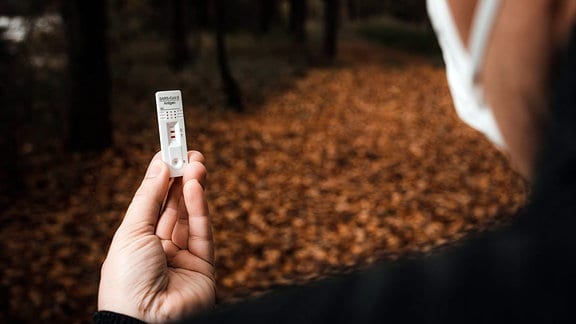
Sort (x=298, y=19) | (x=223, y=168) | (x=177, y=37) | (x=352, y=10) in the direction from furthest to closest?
(x=352, y=10)
(x=298, y=19)
(x=177, y=37)
(x=223, y=168)

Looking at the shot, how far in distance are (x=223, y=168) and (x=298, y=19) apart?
10853mm

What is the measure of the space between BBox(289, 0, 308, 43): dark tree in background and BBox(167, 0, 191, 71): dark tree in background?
5034mm

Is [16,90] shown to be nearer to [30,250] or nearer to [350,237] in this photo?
[30,250]

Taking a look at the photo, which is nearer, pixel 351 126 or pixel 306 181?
pixel 306 181

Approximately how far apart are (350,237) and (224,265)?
3.87ft

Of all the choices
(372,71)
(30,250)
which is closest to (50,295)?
(30,250)

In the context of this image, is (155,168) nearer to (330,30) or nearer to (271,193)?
(271,193)

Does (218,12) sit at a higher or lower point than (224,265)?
higher

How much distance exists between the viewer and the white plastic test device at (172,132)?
1435 millimetres

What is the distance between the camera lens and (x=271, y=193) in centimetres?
554

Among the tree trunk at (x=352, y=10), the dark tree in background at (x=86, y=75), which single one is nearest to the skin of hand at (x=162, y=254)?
the dark tree in background at (x=86, y=75)

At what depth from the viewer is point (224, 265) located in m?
4.27

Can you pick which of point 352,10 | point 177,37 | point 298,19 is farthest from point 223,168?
point 352,10

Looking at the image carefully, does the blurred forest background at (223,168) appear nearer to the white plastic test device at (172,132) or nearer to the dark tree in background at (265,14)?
the white plastic test device at (172,132)
